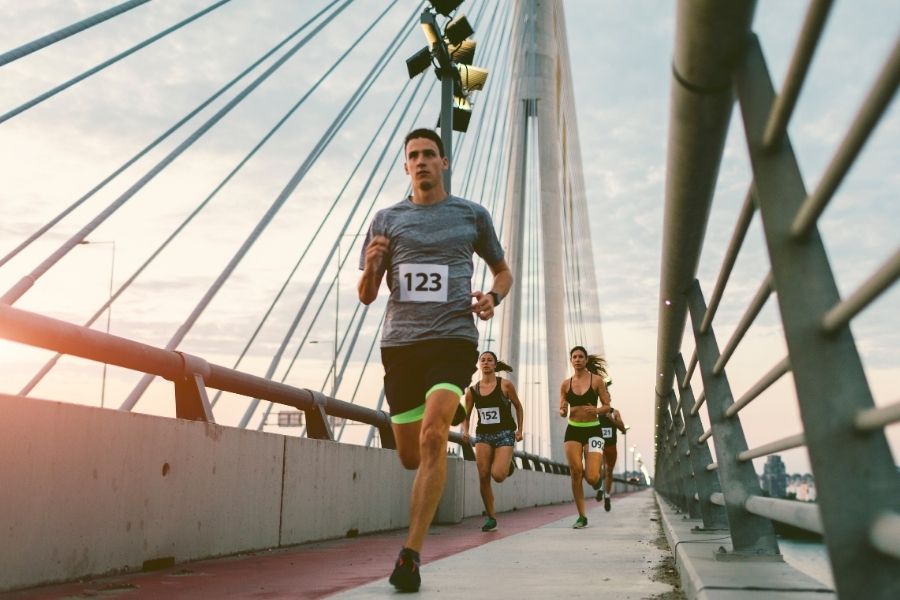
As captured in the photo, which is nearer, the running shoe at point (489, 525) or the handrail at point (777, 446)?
the handrail at point (777, 446)

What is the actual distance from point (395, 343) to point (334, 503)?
343cm

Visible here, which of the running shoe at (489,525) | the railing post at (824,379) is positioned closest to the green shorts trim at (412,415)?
the railing post at (824,379)

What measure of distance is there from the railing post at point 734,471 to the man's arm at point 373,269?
5.03 ft

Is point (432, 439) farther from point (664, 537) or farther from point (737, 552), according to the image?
point (664, 537)

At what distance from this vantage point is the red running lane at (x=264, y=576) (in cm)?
425

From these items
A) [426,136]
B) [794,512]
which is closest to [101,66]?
[426,136]

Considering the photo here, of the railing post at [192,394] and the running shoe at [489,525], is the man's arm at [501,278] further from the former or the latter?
the running shoe at [489,525]

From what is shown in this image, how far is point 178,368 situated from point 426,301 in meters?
1.61

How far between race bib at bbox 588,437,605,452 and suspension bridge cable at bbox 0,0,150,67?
20.4 ft

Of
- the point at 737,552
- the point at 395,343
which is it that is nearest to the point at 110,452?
the point at 395,343

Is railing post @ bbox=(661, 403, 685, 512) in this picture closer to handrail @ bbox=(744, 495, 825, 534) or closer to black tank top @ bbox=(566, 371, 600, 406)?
black tank top @ bbox=(566, 371, 600, 406)

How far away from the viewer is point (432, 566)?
516 cm

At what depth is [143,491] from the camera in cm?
499

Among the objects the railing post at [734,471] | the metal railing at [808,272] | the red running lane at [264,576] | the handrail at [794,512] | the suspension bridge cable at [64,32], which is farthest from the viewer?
the suspension bridge cable at [64,32]
